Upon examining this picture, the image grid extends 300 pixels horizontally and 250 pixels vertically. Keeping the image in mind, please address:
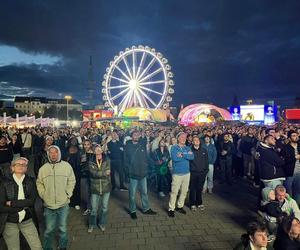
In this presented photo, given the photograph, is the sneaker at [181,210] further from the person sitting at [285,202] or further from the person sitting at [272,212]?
the person sitting at [285,202]

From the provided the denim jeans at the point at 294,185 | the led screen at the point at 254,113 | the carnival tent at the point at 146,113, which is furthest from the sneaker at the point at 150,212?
the led screen at the point at 254,113

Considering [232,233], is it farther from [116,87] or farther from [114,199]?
[116,87]

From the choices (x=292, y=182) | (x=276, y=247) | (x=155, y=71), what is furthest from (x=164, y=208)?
(x=155, y=71)

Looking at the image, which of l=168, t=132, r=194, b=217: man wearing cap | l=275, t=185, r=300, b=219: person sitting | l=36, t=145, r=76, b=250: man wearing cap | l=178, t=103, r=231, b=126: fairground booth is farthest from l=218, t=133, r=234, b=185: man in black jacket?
l=178, t=103, r=231, b=126: fairground booth

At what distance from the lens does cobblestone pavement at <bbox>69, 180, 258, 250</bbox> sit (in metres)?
5.31

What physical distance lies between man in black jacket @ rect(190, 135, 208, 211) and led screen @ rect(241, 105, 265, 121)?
3999cm

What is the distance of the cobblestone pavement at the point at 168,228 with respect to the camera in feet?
17.4

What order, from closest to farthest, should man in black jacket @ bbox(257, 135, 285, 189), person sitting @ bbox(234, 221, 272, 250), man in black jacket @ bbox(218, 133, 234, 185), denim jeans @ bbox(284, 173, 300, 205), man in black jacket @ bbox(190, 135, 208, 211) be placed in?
person sitting @ bbox(234, 221, 272, 250) → denim jeans @ bbox(284, 173, 300, 205) → man in black jacket @ bbox(257, 135, 285, 189) → man in black jacket @ bbox(190, 135, 208, 211) → man in black jacket @ bbox(218, 133, 234, 185)

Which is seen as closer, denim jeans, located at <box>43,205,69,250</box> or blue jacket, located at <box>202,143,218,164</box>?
denim jeans, located at <box>43,205,69,250</box>

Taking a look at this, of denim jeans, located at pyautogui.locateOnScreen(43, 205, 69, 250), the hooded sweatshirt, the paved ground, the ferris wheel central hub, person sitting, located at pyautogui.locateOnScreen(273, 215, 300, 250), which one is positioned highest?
the ferris wheel central hub

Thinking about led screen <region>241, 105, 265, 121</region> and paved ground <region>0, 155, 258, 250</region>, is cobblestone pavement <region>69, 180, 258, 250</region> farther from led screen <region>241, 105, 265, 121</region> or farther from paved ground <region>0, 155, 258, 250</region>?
led screen <region>241, 105, 265, 121</region>

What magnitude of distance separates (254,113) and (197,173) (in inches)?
1653

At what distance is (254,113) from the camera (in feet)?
153

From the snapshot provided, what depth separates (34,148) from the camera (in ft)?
54.0
